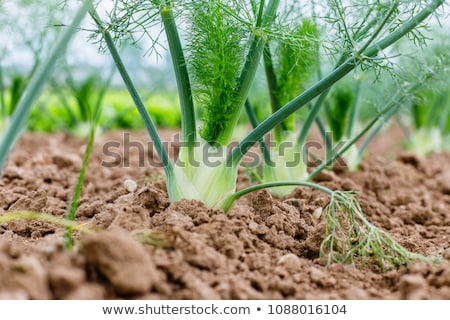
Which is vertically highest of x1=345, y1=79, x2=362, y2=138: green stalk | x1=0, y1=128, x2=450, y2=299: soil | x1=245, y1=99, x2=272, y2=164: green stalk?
x1=345, y1=79, x2=362, y2=138: green stalk

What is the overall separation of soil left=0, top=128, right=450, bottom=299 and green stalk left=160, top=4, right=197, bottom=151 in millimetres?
252

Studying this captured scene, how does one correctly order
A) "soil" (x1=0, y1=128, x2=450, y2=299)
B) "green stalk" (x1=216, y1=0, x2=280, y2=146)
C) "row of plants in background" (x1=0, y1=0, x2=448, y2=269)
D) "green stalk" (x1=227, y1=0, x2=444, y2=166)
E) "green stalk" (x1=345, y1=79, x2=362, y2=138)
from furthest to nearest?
"green stalk" (x1=345, y1=79, x2=362, y2=138) → "green stalk" (x1=216, y1=0, x2=280, y2=146) → "row of plants in background" (x1=0, y1=0, x2=448, y2=269) → "green stalk" (x1=227, y1=0, x2=444, y2=166) → "soil" (x1=0, y1=128, x2=450, y2=299)

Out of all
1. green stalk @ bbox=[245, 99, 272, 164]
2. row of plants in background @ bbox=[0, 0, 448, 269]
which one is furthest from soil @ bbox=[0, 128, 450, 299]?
green stalk @ bbox=[245, 99, 272, 164]

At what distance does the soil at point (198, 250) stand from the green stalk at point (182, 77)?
0.25 meters

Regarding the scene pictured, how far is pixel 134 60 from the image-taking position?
212 inches

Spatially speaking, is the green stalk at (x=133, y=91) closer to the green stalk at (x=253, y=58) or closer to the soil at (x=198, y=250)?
the soil at (x=198, y=250)

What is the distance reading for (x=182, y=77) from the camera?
6.30 feet

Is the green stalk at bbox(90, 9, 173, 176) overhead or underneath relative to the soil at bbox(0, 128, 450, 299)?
overhead

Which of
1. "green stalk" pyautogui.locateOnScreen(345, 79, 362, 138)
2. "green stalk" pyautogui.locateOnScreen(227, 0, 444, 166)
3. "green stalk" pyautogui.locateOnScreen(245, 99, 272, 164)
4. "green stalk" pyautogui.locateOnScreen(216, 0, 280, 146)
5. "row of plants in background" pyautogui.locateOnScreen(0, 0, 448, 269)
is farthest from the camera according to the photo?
"green stalk" pyautogui.locateOnScreen(345, 79, 362, 138)

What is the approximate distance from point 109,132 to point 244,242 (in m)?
4.14

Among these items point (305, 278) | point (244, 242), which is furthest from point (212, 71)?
point (305, 278)

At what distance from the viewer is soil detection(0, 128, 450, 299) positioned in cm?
130

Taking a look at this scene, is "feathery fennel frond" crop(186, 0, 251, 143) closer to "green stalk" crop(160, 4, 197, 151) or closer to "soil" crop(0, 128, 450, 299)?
"green stalk" crop(160, 4, 197, 151)

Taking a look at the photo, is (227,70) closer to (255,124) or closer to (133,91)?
(133,91)
